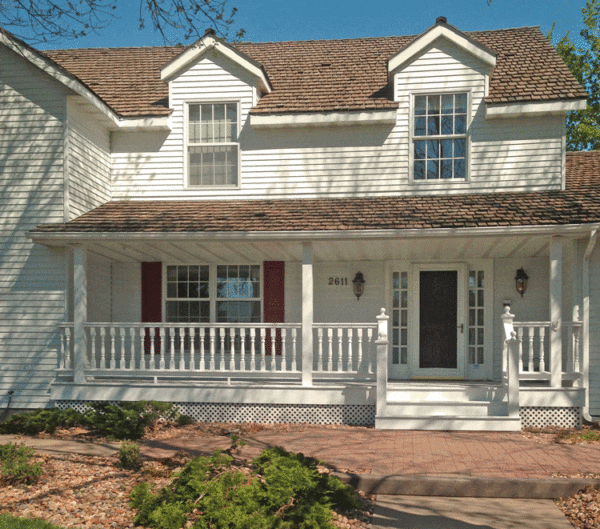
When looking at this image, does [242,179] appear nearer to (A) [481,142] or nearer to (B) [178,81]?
(B) [178,81]

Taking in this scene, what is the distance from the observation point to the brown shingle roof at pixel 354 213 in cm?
959

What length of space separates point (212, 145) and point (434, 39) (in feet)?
15.8

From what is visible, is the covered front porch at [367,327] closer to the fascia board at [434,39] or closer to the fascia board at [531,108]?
the fascia board at [531,108]

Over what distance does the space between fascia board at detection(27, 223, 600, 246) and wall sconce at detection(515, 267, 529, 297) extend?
1889 millimetres

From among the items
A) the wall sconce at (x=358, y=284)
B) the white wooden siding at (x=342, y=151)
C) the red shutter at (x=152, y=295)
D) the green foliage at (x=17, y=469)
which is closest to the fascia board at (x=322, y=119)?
the white wooden siding at (x=342, y=151)

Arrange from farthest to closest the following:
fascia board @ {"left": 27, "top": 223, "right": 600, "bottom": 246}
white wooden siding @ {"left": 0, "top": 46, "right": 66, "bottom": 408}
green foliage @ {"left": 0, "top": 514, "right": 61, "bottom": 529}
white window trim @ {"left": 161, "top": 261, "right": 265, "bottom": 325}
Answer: white window trim @ {"left": 161, "top": 261, "right": 265, "bottom": 325} → white wooden siding @ {"left": 0, "top": 46, "right": 66, "bottom": 408} → fascia board @ {"left": 27, "top": 223, "right": 600, "bottom": 246} → green foliage @ {"left": 0, "top": 514, "right": 61, "bottom": 529}

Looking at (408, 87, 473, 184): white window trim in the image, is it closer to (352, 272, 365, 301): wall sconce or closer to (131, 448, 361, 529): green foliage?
(352, 272, 365, 301): wall sconce

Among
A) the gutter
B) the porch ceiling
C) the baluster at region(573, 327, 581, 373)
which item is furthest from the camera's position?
the porch ceiling

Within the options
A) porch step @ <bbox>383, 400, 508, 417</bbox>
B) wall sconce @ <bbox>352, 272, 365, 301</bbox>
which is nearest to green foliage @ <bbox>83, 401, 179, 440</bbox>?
porch step @ <bbox>383, 400, 508, 417</bbox>

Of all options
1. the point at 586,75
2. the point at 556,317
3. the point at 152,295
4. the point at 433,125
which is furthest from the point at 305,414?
the point at 586,75

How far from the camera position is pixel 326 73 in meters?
12.6

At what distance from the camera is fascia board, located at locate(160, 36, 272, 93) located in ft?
38.0

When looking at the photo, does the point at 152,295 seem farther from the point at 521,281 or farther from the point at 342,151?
the point at 521,281

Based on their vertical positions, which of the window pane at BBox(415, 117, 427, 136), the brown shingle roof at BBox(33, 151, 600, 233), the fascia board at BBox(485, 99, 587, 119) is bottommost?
the brown shingle roof at BBox(33, 151, 600, 233)
